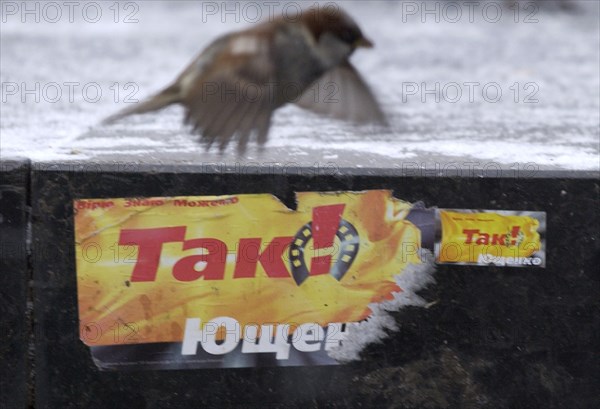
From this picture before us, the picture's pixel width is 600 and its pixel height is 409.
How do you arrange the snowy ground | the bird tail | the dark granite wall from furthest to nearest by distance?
the bird tail < the snowy ground < the dark granite wall

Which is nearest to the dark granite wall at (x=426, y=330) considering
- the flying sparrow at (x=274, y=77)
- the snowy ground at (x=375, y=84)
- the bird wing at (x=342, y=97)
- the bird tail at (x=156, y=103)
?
the snowy ground at (x=375, y=84)

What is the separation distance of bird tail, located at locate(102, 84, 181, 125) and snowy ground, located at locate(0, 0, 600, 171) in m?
0.06

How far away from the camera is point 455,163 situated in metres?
2.46

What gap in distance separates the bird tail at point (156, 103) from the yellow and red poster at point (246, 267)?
0.96 metres

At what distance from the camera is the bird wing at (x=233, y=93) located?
2838 mm

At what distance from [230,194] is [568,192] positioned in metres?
0.81

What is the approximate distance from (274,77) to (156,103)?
0.41 m

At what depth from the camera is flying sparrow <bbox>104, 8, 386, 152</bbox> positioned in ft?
9.73

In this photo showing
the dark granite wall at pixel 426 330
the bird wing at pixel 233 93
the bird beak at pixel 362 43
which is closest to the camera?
the dark granite wall at pixel 426 330

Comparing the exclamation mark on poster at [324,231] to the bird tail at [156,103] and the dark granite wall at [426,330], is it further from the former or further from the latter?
the bird tail at [156,103]

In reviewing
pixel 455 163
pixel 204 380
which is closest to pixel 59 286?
pixel 204 380

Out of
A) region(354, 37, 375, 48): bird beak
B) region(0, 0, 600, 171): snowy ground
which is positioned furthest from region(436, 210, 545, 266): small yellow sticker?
region(354, 37, 375, 48): bird beak

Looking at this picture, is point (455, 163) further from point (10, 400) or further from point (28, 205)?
point (10, 400)

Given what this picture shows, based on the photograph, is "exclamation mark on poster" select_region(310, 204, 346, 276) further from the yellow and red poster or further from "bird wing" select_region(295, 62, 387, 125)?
"bird wing" select_region(295, 62, 387, 125)
